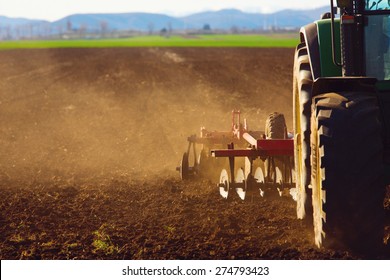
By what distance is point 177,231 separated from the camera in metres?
8.07

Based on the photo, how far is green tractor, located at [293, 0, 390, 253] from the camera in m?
5.72

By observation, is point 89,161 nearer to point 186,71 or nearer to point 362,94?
point 362,94

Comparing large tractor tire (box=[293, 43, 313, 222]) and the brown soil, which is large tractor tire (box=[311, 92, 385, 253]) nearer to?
the brown soil

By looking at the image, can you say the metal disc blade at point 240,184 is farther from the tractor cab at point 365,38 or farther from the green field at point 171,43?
the green field at point 171,43

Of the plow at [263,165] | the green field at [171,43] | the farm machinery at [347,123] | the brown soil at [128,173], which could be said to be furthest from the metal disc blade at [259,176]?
the green field at [171,43]

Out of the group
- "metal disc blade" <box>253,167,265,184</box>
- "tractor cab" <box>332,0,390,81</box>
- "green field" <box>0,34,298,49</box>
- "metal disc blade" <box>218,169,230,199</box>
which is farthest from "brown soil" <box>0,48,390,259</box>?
"green field" <box>0,34,298,49</box>

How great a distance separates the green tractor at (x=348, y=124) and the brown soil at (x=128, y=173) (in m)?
0.34

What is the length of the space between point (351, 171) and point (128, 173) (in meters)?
7.01

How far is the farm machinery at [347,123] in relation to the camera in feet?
18.8

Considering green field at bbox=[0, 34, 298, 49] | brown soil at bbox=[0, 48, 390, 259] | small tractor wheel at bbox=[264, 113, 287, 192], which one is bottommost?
brown soil at bbox=[0, 48, 390, 259]

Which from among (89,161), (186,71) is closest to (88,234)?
(89,161)

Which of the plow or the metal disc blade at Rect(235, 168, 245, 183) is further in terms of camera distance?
the metal disc blade at Rect(235, 168, 245, 183)

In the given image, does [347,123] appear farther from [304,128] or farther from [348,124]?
[304,128]
